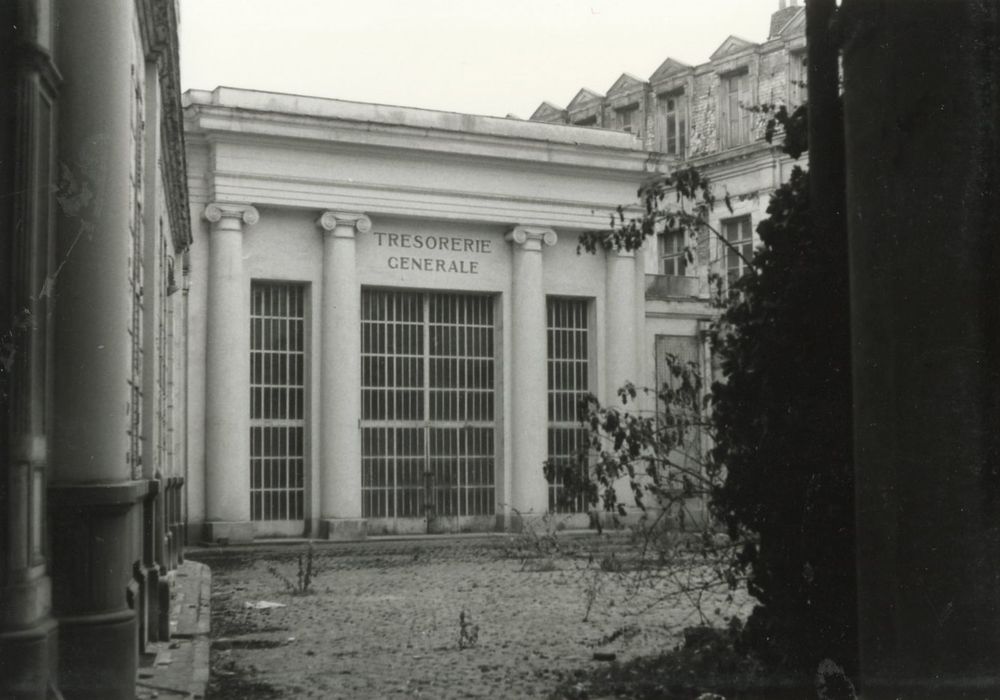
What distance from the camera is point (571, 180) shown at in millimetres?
27750

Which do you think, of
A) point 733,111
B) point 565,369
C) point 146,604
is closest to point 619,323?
point 565,369

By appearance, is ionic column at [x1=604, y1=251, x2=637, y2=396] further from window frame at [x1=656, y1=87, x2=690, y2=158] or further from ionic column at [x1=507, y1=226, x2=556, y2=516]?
window frame at [x1=656, y1=87, x2=690, y2=158]

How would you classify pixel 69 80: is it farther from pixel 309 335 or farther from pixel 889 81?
pixel 309 335

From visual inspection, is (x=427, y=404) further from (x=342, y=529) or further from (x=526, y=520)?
(x=342, y=529)

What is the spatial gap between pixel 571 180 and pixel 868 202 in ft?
84.8

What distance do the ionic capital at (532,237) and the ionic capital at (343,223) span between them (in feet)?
10.8

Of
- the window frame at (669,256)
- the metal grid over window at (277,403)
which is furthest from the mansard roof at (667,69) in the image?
the metal grid over window at (277,403)

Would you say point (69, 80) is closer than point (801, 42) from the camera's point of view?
Yes


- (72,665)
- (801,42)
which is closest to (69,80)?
(72,665)

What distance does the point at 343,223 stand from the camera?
993 inches

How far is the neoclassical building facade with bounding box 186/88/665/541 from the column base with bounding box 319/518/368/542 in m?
0.03

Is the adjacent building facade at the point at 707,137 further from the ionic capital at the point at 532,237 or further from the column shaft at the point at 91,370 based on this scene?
the column shaft at the point at 91,370

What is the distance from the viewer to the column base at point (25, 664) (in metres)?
5.08

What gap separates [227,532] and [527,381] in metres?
6.87
